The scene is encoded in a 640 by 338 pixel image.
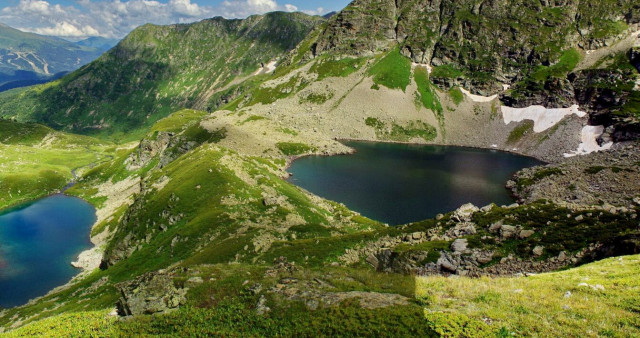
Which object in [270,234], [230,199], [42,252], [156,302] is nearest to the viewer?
[156,302]

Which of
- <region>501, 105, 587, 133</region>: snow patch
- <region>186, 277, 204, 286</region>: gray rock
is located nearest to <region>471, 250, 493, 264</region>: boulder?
<region>186, 277, 204, 286</region>: gray rock

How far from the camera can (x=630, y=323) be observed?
1398 centimetres

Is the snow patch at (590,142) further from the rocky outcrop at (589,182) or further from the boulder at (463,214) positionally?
the boulder at (463,214)

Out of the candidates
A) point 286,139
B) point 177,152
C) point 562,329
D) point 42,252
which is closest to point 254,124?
point 286,139

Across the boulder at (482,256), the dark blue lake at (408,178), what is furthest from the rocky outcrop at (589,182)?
the boulder at (482,256)

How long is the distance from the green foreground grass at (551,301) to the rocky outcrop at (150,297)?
1582 centimetres

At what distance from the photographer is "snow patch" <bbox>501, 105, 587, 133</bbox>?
17131 centimetres

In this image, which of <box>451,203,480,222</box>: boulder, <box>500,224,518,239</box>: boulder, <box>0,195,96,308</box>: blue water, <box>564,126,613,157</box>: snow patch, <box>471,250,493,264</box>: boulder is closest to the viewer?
<box>471,250,493,264</box>: boulder

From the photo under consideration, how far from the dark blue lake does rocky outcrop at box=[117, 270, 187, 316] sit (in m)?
61.1

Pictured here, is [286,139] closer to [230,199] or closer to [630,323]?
[230,199]

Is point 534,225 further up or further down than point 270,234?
further up

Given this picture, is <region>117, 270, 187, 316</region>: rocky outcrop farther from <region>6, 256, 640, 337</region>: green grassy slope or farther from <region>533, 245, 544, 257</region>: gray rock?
<region>533, 245, 544, 257</region>: gray rock

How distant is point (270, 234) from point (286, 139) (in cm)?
11613

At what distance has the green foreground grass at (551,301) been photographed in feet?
46.5
